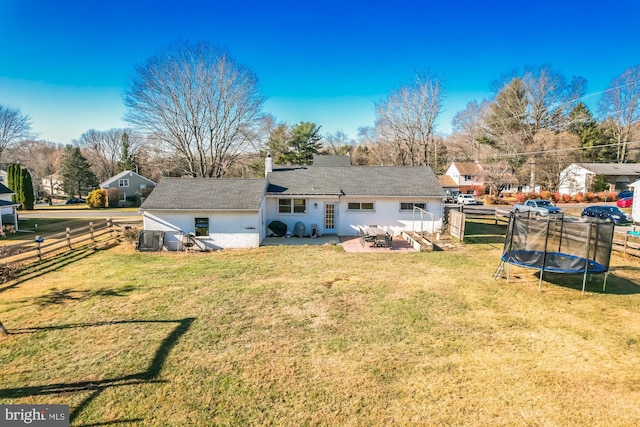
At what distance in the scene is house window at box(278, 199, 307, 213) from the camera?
763 inches

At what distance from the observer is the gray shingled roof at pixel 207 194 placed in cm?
1645

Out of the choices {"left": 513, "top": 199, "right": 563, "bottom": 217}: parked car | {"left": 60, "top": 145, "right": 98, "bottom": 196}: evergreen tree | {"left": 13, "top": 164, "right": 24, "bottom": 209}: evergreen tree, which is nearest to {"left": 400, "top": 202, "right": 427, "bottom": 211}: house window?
{"left": 513, "top": 199, "right": 563, "bottom": 217}: parked car

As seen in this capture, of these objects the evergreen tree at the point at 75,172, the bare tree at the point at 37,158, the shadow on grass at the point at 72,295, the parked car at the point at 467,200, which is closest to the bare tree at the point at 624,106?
the parked car at the point at 467,200

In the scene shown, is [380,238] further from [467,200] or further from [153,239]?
[467,200]

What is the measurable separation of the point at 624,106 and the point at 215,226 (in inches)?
2069

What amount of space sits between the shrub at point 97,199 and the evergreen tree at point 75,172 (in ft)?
57.4

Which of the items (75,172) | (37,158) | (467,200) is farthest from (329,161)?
(37,158)

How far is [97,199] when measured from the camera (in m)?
41.5

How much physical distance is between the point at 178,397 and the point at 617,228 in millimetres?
28246

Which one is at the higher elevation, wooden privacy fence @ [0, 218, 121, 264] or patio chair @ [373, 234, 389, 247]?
patio chair @ [373, 234, 389, 247]

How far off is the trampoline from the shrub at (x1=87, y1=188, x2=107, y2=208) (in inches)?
1788

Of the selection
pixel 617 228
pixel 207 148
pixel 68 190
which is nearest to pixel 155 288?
pixel 207 148

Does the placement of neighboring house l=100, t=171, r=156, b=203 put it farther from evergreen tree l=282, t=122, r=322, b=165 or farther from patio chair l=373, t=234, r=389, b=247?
patio chair l=373, t=234, r=389, b=247

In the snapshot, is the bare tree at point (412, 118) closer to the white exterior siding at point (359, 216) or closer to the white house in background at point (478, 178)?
the white house in background at point (478, 178)
